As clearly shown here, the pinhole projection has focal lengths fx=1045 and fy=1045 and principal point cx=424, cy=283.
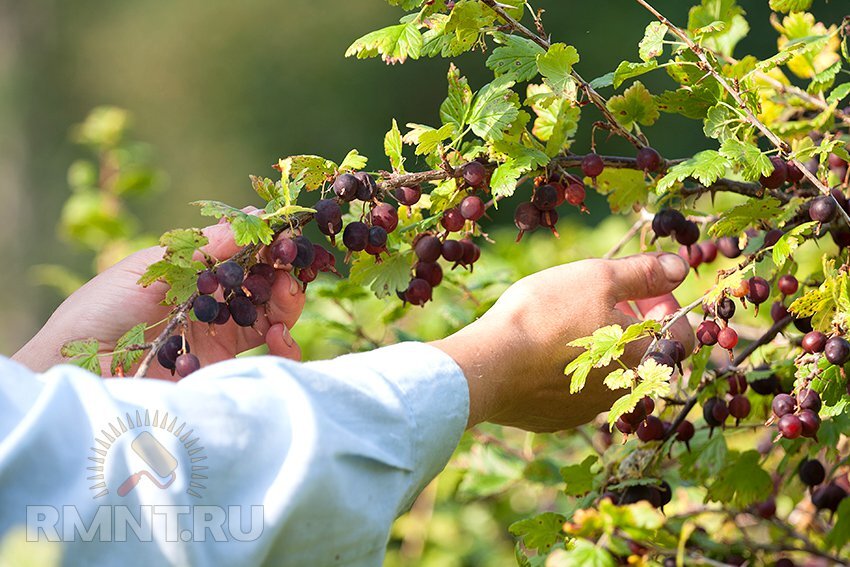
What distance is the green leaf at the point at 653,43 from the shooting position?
115 centimetres

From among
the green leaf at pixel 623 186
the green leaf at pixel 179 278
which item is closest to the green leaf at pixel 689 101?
the green leaf at pixel 623 186

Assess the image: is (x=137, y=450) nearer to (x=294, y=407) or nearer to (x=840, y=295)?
(x=294, y=407)

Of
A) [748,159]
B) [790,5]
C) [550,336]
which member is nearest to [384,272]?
[550,336]

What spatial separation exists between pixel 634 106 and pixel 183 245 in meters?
0.56

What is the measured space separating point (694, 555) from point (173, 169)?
8.92 m

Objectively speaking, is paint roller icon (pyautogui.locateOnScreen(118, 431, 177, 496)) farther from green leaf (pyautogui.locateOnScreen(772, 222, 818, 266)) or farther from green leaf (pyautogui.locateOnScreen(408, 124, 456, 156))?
green leaf (pyautogui.locateOnScreen(772, 222, 818, 266))

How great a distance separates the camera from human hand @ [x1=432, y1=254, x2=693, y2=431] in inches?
44.3

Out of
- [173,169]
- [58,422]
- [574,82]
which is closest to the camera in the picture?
[58,422]

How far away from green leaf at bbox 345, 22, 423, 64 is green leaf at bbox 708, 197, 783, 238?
38 centimetres

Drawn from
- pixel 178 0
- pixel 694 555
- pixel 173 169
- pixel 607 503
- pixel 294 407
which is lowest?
pixel 173 169

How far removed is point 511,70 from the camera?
116 cm

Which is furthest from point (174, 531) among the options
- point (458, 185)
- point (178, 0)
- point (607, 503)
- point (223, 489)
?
point (178, 0)

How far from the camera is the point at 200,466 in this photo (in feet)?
2.90

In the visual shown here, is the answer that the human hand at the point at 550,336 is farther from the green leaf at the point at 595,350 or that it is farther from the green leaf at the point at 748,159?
the green leaf at the point at 748,159
